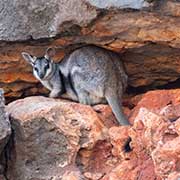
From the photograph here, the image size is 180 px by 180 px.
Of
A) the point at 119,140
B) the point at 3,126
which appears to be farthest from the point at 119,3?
the point at 3,126

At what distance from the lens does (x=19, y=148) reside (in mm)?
7125

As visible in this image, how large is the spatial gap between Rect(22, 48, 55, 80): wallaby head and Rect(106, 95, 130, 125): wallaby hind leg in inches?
30.7

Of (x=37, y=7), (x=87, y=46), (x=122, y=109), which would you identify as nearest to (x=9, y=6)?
(x=37, y=7)

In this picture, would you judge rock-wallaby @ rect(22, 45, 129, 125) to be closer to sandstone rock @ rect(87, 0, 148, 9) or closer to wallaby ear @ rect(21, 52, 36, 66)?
wallaby ear @ rect(21, 52, 36, 66)

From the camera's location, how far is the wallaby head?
779 cm

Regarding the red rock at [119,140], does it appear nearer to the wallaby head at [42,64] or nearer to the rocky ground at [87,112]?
the rocky ground at [87,112]

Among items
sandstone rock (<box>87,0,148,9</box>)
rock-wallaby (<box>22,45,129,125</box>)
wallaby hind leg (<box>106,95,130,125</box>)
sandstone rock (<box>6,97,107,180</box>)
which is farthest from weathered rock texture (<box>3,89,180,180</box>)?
sandstone rock (<box>87,0,148,9</box>)

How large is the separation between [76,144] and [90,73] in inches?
48.3

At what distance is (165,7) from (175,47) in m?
0.70

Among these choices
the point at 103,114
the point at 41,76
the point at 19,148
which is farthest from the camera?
the point at 41,76

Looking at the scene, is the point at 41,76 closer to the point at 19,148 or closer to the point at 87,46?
the point at 87,46

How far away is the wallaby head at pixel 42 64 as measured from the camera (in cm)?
779

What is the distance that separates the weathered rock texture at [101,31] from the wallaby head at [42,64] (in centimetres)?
9

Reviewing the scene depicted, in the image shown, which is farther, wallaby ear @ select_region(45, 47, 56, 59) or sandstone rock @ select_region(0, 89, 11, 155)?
wallaby ear @ select_region(45, 47, 56, 59)
